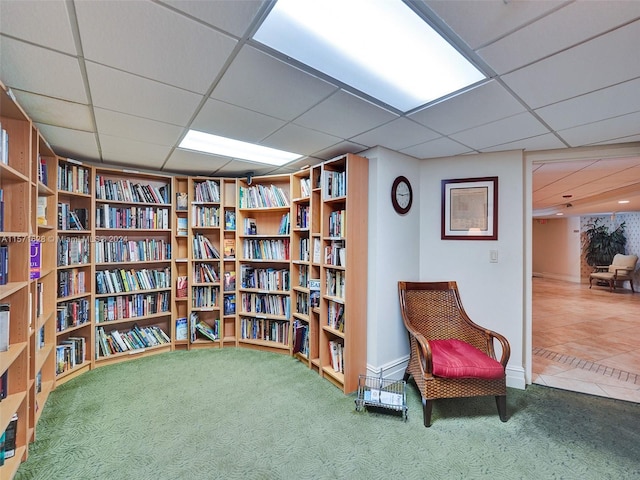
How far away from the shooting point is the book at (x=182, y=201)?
139 inches

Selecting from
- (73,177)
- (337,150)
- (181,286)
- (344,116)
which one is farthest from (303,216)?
(73,177)

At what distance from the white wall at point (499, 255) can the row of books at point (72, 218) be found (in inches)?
140

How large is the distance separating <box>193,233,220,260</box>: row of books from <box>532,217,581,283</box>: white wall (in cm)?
1089

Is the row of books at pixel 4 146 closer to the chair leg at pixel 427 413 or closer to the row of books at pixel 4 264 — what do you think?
the row of books at pixel 4 264

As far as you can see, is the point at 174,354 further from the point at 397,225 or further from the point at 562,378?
the point at 562,378

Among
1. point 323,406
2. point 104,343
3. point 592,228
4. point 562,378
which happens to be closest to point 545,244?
point 592,228

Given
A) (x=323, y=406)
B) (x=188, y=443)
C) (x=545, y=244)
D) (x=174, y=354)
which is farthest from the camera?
(x=545, y=244)

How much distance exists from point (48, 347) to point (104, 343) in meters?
0.63

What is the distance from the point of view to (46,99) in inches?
68.0

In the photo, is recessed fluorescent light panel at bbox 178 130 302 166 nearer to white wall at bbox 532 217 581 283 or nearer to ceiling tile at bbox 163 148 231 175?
ceiling tile at bbox 163 148 231 175

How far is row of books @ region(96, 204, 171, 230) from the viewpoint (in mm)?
3113

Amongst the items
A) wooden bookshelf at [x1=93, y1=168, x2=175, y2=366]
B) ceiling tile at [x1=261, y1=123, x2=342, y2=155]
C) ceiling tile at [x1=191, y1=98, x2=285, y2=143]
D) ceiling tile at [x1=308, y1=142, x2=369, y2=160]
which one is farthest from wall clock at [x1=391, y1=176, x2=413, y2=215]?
wooden bookshelf at [x1=93, y1=168, x2=175, y2=366]

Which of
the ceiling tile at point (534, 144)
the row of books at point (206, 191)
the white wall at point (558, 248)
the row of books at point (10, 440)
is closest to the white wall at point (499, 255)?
the ceiling tile at point (534, 144)

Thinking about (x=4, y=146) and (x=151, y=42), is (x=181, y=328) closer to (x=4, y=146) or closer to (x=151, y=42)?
(x=4, y=146)
